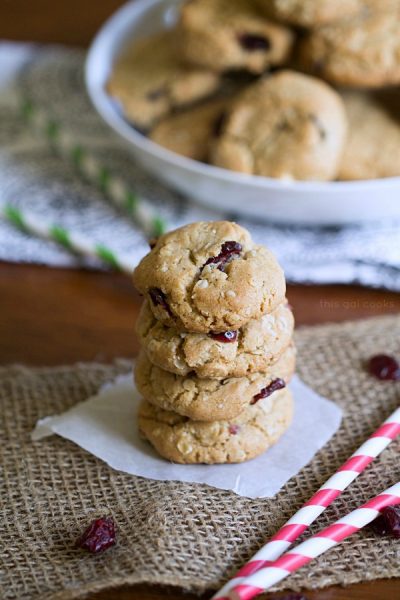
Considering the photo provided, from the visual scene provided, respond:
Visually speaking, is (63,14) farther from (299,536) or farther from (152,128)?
(299,536)

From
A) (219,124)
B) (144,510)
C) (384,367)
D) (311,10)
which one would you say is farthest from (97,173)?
(144,510)

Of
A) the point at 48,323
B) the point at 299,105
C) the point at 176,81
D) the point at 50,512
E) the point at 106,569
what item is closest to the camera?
the point at 106,569

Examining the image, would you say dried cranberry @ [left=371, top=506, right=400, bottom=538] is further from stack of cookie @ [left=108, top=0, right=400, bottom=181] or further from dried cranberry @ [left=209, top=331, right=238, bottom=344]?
stack of cookie @ [left=108, top=0, right=400, bottom=181]

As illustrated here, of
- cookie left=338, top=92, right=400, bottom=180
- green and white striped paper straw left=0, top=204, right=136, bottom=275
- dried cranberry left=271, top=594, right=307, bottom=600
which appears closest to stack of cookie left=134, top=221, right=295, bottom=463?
dried cranberry left=271, top=594, right=307, bottom=600

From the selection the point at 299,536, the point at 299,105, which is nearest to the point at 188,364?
the point at 299,536

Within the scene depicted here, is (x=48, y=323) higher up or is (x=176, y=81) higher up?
(x=176, y=81)

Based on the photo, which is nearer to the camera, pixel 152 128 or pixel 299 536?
pixel 299 536

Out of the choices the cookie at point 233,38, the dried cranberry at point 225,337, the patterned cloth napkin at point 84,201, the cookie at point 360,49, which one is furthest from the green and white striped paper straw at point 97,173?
the dried cranberry at point 225,337
